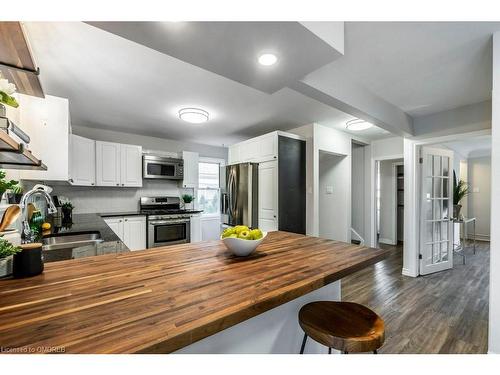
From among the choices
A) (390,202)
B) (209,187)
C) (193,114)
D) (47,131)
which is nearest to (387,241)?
(390,202)

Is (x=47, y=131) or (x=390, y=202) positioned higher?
(x=47, y=131)

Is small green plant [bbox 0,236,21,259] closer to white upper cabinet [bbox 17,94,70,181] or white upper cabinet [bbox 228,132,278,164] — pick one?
white upper cabinet [bbox 17,94,70,181]

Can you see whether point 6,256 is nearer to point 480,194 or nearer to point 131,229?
point 131,229

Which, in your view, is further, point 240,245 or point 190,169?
point 190,169

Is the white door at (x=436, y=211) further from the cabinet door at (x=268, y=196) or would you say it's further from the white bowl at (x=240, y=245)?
the white bowl at (x=240, y=245)

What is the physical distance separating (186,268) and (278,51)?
4.36 ft

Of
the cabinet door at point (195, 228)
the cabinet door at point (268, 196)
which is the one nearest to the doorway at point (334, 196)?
the cabinet door at point (268, 196)

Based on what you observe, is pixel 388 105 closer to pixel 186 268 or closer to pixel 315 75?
pixel 315 75

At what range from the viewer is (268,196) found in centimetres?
369

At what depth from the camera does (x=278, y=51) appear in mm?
1376

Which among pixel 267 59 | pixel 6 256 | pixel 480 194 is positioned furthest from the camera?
pixel 480 194

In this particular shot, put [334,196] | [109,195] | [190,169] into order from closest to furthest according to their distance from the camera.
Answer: [109,195] → [334,196] → [190,169]

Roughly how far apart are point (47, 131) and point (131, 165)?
1.83 metres
